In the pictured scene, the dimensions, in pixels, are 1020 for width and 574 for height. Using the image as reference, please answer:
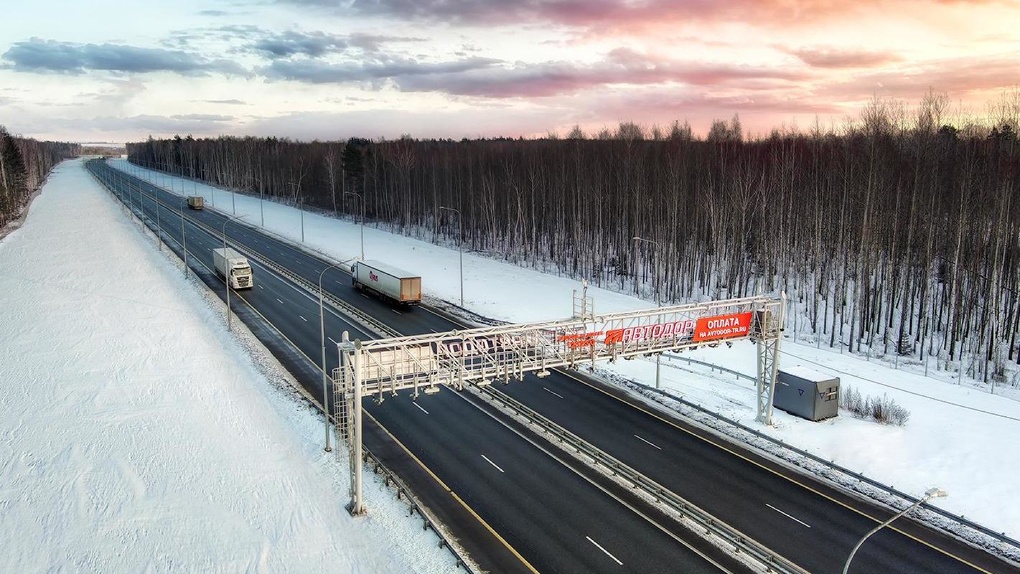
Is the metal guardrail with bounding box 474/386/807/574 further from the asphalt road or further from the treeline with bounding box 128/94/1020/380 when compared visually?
the treeline with bounding box 128/94/1020/380

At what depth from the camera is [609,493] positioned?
2784cm

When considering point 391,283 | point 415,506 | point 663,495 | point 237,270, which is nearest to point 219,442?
point 415,506

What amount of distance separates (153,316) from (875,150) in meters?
69.8

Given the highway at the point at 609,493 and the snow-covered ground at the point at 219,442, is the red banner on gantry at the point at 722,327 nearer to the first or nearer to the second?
the snow-covered ground at the point at 219,442

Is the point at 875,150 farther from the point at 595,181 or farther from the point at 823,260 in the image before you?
the point at 595,181

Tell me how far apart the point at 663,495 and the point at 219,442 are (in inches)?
948

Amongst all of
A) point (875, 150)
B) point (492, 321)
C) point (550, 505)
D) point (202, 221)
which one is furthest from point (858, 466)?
point (202, 221)

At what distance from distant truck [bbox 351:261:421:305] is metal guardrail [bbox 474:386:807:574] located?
25331 mm

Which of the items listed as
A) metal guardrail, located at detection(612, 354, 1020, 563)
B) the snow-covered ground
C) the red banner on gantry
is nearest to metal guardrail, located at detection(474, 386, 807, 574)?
metal guardrail, located at detection(612, 354, 1020, 563)

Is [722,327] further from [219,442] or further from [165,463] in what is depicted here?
[165,463]

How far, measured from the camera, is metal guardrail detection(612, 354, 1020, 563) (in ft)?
80.7

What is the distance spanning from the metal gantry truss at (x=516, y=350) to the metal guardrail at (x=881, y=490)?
10.3ft

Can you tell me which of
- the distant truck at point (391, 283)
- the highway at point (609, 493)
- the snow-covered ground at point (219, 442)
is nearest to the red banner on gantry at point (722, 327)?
the snow-covered ground at point (219, 442)

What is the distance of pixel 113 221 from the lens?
120 m
